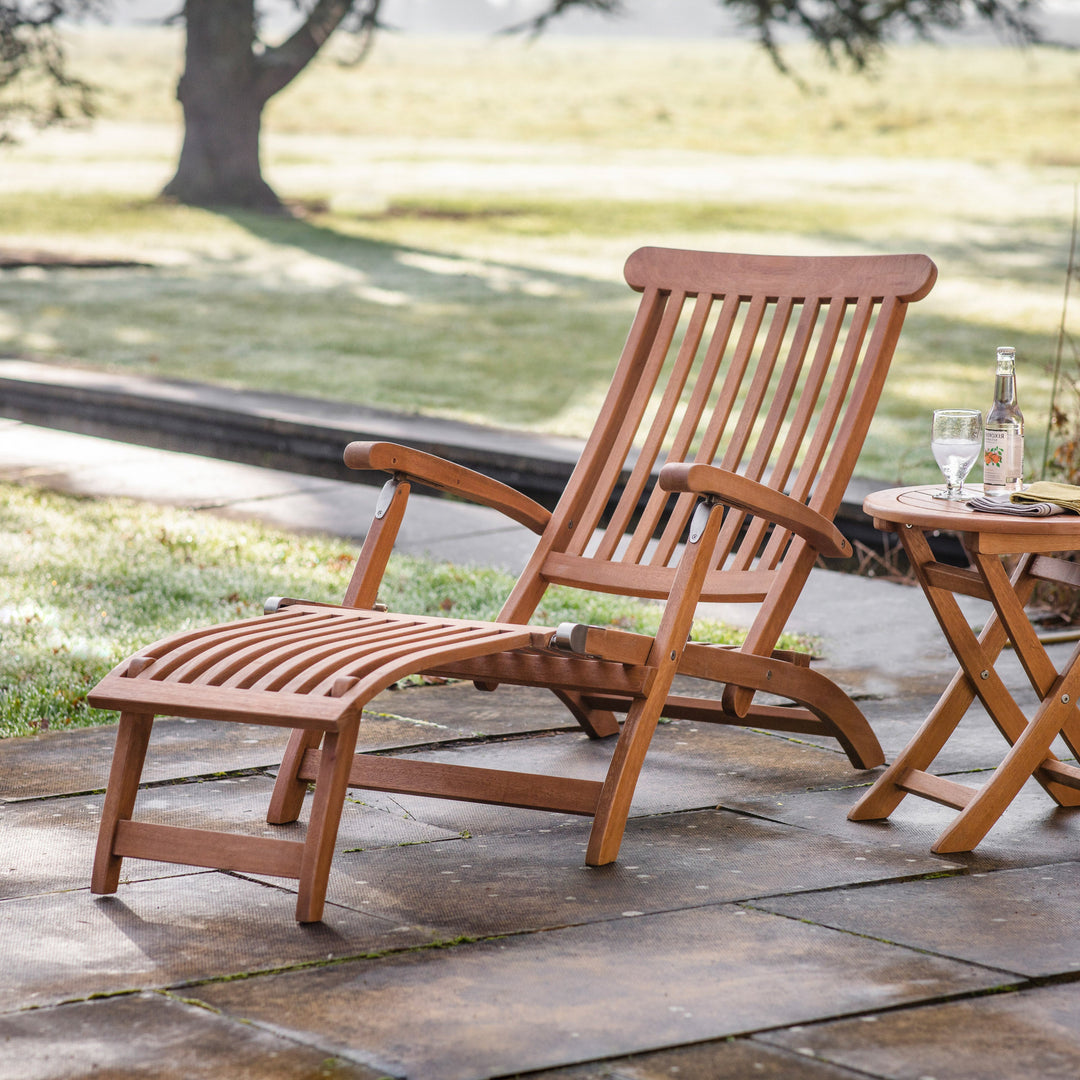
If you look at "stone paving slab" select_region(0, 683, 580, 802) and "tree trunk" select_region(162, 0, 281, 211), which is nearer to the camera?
"stone paving slab" select_region(0, 683, 580, 802)

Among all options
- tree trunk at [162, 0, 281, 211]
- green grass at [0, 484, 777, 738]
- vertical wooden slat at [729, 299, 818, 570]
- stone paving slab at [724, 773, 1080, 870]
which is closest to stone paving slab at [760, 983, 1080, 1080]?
stone paving slab at [724, 773, 1080, 870]

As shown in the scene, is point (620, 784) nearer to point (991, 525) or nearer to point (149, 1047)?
point (991, 525)

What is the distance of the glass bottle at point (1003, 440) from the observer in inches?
131

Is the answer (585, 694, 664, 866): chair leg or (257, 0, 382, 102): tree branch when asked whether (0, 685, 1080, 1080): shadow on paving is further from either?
(257, 0, 382, 102): tree branch

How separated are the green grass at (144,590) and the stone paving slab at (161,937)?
117 centimetres

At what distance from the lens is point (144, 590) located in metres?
5.20

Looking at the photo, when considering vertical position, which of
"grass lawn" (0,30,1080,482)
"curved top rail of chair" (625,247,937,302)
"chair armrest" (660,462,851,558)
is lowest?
"grass lawn" (0,30,1080,482)

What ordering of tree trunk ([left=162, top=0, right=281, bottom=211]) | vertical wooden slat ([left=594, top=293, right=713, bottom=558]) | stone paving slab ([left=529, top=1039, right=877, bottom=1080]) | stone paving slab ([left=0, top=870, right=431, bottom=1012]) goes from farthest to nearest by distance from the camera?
1. tree trunk ([left=162, top=0, right=281, bottom=211])
2. vertical wooden slat ([left=594, top=293, right=713, bottom=558])
3. stone paving slab ([left=0, top=870, right=431, bottom=1012])
4. stone paving slab ([left=529, top=1039, right=877, bottom=1080])

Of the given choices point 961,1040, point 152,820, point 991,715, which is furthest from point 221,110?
point 961,1040

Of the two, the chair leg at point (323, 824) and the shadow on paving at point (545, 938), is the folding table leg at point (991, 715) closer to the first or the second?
the shadow on paving at point (545, 938)

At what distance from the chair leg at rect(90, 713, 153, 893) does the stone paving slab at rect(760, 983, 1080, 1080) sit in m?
1.22

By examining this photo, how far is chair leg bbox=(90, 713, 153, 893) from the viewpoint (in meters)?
2.87

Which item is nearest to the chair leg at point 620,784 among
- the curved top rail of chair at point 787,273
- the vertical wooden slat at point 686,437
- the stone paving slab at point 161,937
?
the stone paving slab at point 161,937

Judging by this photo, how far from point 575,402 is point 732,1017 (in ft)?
26.4
